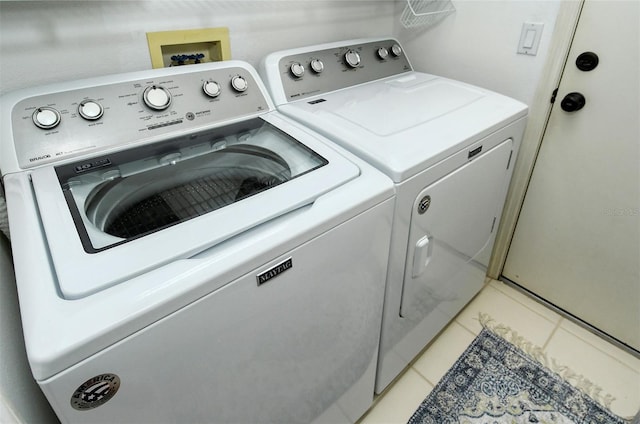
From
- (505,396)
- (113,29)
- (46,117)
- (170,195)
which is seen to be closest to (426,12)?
(113,29)

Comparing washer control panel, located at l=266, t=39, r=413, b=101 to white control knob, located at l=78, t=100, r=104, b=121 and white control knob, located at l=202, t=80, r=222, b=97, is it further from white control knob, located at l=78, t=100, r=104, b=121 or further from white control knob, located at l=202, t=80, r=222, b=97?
white control knob, located at l=78, t=100, r=104, b=121

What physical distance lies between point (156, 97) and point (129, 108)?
87mm

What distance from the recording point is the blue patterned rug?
152 cm

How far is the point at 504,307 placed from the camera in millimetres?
2023

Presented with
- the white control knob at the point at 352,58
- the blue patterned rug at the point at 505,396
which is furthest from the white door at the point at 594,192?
the white control knob at the point at 352,58

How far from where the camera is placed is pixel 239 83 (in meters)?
1.34

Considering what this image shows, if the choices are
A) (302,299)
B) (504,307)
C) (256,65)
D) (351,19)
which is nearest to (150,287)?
(302,299)

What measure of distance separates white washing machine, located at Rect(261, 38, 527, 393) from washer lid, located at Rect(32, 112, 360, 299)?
0.17m

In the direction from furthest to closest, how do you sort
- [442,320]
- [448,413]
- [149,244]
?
1. [442,320]
2. [448,413]
3. [149,244]

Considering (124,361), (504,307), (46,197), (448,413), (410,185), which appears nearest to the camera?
(124,361)

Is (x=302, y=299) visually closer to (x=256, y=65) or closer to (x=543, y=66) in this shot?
(x=256, y=65)

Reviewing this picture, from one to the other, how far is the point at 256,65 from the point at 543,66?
3.92ft

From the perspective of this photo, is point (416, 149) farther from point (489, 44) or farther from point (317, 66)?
point (489, 44)

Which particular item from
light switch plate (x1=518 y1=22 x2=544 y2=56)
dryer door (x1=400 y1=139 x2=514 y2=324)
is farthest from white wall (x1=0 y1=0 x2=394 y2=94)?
dryer door (x1=400 y1=139 x2=514 y2=324)
